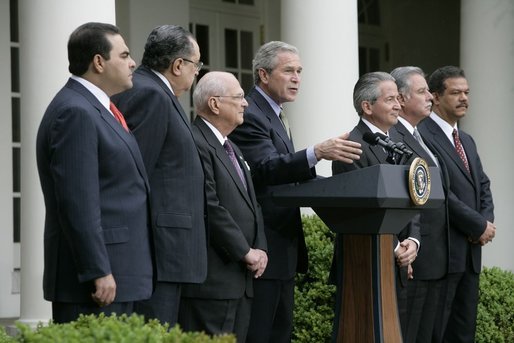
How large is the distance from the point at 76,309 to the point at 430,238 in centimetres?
331

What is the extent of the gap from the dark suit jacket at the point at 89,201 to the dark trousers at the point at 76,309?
40 millimetres

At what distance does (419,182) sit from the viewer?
6246 mm

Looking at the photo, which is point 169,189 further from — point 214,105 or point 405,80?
point 405,80

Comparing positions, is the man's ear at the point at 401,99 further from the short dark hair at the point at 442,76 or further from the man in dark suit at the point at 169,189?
the man in dark suit at the point at 169,189

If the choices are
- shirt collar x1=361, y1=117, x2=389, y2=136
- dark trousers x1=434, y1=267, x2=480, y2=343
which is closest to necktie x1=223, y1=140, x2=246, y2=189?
shirt collar x1=361, y1=117, x2=389, y2=136

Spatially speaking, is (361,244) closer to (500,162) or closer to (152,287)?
(152,287)

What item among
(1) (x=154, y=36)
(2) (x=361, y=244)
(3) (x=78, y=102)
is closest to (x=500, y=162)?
(2) (x=361, y=244)

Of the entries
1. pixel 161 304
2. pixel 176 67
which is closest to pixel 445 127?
pixel 176 67

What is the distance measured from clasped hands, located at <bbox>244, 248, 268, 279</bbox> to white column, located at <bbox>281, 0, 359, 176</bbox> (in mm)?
4157

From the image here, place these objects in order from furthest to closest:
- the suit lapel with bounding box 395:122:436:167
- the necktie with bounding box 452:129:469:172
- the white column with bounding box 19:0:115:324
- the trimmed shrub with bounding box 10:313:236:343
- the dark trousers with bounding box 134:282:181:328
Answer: the white column with bounding box 19:0:115:324 < the necktie with bounding box 452:129:469:172 < the suit lapel with bounding box 395:122:436:167 < the dark trousers with bounding box 134:282:181:328 < the trimmed shrub with bounding box 10:313:236:343

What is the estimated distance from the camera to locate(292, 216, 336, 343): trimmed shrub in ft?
26.4

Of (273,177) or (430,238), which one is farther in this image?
(430,238)

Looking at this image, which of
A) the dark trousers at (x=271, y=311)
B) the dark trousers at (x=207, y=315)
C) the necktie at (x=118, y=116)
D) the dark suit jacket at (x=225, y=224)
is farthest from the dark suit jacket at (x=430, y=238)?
the necktie at (x=118, y=116)

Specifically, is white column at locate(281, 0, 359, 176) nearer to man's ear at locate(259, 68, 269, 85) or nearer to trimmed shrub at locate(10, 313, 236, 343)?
man's ear at locate(259, 68, 269, 85)
